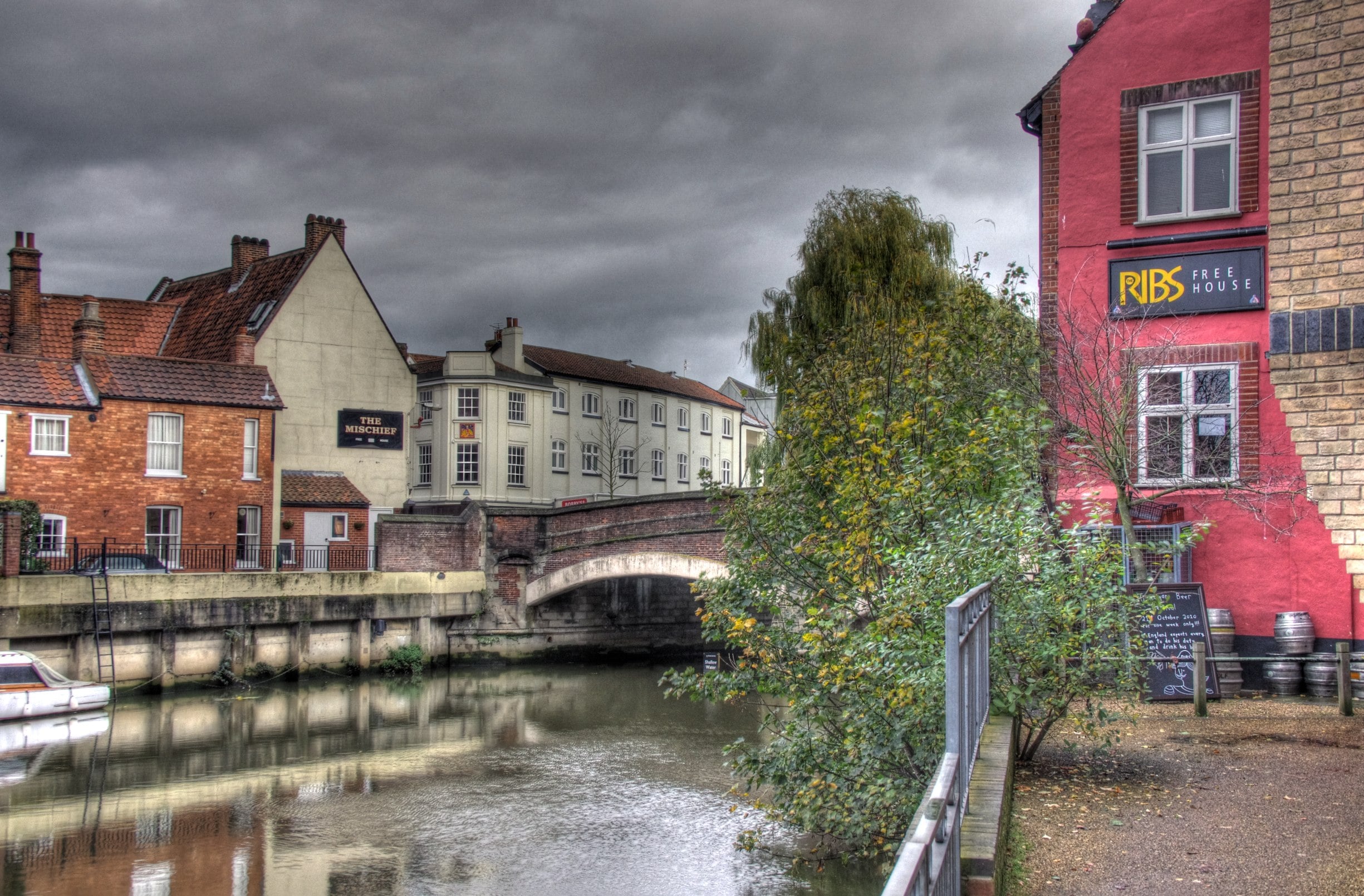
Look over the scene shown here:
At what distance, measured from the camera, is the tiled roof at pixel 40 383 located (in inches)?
999

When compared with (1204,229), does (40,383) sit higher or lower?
lower

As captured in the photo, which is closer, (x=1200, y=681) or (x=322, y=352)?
(x=1200, y=681)

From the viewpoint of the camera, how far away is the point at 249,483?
94.0 ft

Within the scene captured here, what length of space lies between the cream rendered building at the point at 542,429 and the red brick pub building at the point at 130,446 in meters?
9.88

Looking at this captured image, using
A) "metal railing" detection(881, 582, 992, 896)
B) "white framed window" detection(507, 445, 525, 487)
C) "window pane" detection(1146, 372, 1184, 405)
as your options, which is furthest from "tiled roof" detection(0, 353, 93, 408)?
"metal railing" detection(881, 582, 992, 896)

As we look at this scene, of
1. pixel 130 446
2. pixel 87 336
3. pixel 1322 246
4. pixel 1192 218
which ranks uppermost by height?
pixel 87 336

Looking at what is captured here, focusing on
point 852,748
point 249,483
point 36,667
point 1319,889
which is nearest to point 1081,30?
point 852,748

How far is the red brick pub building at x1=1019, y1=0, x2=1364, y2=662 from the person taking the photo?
507 inches

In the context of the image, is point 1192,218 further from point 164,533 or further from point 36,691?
point 164,533

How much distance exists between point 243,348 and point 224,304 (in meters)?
6.42

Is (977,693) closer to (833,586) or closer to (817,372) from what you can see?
(833,586)

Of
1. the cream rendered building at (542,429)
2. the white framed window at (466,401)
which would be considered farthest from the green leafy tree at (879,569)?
the white framed window at (466,401)

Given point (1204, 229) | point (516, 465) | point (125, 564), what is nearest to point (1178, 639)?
point (1204, 229)

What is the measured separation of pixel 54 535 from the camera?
83.7 feet
